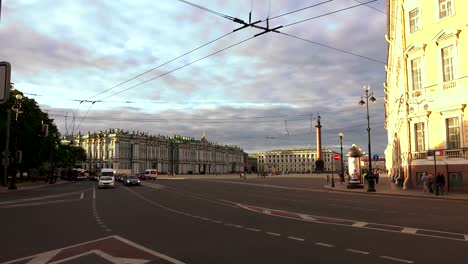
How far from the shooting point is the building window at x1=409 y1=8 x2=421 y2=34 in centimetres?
3966

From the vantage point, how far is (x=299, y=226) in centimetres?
1503

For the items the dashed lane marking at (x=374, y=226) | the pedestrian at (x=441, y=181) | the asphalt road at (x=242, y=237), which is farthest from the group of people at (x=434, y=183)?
the dashed lane marking at (x=374, y=226)

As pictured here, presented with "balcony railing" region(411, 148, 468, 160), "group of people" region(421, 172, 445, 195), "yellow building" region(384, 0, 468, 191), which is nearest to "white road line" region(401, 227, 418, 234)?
"group of people" region(421, 172, 445, 195)

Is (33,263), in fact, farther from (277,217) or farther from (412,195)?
(412,195)

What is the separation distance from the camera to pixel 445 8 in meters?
36.3

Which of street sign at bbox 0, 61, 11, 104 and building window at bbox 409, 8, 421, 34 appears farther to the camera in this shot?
building window at bbox 409, 8, 421, 34

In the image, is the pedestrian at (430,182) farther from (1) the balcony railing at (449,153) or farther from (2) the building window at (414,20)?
(2) the building window at (414,20)

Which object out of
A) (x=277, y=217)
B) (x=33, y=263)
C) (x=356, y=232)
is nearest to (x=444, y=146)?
(x=277, y=217)

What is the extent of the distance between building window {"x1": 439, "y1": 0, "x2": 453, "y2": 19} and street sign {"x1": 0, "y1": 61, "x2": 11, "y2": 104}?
3648 centimetres

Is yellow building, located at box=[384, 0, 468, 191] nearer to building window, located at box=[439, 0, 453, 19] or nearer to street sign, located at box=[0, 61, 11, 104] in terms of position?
building window, located at box=[439, 0, 453, 19]

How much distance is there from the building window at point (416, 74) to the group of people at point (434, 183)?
8.86 meters

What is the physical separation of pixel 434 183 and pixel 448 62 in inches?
398

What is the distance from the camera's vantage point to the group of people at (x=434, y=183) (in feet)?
107

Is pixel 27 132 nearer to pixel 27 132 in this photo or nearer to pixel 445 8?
pixel 27 132
